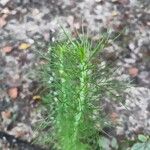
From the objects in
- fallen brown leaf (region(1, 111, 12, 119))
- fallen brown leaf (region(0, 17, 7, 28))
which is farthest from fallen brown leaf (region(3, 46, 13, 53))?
→ fallen brown leaf (region(1, 111, 12, 119))

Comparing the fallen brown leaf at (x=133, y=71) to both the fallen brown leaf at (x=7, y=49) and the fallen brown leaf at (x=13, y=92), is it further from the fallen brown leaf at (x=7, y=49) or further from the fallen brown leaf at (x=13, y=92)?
the fallen brown leaf at (x=7, y=49)

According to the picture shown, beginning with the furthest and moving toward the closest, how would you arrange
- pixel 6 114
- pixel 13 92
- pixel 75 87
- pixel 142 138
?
pixel 13 92
pixel 6 114
pixel 142 138
pixel 75 87

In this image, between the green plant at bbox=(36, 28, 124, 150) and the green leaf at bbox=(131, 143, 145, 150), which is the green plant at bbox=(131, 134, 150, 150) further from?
the green plant at bbox=(36, 28, 124, 150)

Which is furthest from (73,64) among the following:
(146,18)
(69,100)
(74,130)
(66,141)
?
(146,18)

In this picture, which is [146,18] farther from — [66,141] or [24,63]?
[66,141]

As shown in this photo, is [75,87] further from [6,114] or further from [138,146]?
[6,114]

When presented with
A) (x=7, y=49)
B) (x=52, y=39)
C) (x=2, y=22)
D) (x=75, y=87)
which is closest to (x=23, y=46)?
(x=7, y=49)

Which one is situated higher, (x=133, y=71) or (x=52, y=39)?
(x=52, y=39)
